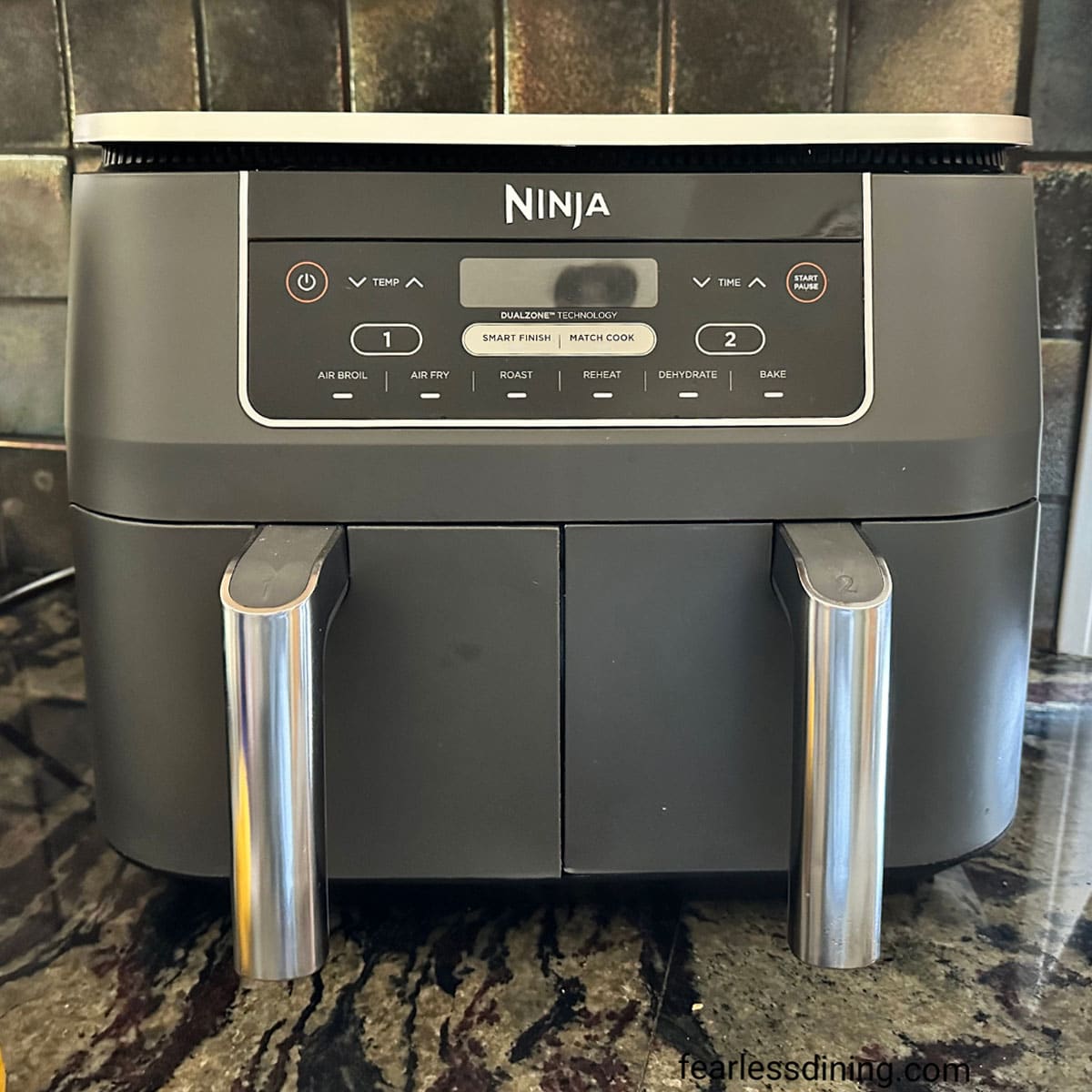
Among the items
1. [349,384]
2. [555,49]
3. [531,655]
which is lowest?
[531,655]

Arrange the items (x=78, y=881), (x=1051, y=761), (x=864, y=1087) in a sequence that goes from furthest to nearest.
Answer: (x=1051, y=761), (x=78, y=881), (x=864, y=1087)

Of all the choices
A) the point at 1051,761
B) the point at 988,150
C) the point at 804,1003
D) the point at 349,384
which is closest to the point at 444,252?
the point at 349,384

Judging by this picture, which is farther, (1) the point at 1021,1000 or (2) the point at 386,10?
(2) the point at 386,10

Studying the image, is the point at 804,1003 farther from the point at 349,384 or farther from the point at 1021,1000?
the point at 349,384

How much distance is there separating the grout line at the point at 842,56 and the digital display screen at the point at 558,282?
359 mm

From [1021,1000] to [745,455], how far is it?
0.23m

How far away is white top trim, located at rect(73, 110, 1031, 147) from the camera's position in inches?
16.0

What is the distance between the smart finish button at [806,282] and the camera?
0.42 m

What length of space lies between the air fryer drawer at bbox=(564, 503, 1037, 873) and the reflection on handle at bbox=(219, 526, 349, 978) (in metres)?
0.10

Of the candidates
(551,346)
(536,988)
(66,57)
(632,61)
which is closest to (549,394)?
(551,346)

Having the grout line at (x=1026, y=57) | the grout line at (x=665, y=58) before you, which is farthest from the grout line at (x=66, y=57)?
the grout line at (x=1026, y=57)

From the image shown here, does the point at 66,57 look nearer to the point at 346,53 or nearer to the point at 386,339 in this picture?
the point at 346,53

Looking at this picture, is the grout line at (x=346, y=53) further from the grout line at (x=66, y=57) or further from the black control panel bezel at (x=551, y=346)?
the black control panel bezel at (x=551, y=346)

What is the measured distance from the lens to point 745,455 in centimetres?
42
